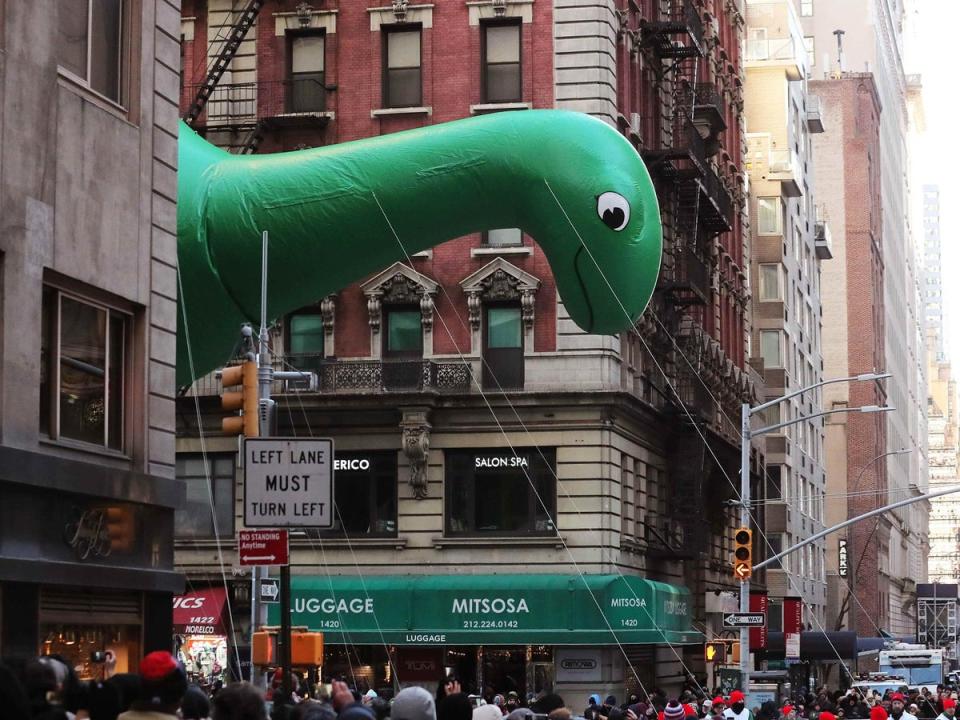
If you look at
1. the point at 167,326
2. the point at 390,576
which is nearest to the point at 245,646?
the point at 390,576

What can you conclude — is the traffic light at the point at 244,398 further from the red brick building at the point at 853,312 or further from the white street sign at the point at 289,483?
the red brick building at the point at 853,312

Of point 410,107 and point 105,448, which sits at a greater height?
point 410,107

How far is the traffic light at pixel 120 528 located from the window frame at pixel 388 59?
2571 centimetres

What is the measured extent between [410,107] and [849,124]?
7867cm

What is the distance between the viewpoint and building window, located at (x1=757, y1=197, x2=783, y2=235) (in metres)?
76.8

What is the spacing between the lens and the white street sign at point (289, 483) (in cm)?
1359

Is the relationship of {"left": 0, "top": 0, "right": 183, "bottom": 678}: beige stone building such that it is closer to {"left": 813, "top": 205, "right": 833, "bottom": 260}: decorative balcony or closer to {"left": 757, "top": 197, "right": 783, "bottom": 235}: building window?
{"left": 757, "top": 197, "right": 783, "bottom": 235}: building window

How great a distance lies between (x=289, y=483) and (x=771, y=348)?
63.5m

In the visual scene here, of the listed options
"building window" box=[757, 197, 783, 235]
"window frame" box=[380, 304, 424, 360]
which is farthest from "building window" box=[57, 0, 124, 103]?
"building window" box=[757, 197, 783, 235]

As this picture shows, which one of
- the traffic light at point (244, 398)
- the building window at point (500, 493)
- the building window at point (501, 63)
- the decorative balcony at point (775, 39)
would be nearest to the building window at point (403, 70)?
the building window at point (501, 63)

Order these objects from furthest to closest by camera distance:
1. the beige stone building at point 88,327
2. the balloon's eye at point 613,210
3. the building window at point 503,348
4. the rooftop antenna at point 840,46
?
the rooftop antenna at point 840,46
the building window at point 503,348
the balloon's eye at point 613,210
the beige stone building at point 88,327

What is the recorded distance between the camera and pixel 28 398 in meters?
15.8

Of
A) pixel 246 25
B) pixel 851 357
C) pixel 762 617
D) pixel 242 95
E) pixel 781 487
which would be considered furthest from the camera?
pixel 851 357

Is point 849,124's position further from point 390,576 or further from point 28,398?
point 28,398
